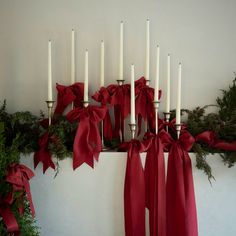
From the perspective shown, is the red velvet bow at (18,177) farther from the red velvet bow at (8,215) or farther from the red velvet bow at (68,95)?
the red velvet bow at (68,95)

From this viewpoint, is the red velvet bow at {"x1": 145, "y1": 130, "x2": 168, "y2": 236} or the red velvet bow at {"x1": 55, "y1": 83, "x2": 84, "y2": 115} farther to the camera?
the red velvet bow at {"x1": 55, "y1": 83, "x2": 84, "y2": 115}

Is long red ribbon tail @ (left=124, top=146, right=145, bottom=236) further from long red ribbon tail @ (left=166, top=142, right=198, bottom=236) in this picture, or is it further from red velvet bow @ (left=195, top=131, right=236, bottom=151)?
red velvet bow @ (left=195, top=131, right=236, bottom=151)

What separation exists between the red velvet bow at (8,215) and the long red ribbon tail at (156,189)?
51cm

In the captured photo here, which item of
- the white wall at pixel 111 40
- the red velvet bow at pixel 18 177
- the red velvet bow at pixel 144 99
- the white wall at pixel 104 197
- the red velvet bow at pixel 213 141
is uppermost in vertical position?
the white wall at pixel 111 40

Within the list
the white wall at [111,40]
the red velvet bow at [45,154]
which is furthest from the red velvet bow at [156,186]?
the red velvet bow at [45,154]

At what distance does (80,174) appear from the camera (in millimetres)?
1159

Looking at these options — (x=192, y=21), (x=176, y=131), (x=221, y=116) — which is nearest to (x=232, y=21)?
(x=192, y=21)

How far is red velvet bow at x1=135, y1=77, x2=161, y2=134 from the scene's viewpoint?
46.8 inches

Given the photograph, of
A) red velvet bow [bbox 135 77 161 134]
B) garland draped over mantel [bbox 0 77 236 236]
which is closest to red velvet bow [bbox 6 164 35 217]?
garland draped over mantel [bbox 0 77 236 236]

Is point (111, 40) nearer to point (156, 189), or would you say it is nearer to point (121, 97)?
point (121, 97)

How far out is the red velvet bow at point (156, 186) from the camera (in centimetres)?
110

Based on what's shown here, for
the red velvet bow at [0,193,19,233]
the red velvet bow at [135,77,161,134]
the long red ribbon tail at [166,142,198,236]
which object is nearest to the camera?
the red velvet bow at [0,193,19,233]

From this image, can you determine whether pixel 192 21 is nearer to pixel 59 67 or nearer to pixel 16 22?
pixel 59 67

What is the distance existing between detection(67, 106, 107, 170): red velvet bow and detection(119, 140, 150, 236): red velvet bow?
14 centimetres
